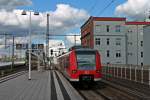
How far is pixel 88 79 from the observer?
24375 mm

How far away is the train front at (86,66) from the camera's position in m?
24.4

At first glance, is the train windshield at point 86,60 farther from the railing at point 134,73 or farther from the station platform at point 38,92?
the railing at point 134,73

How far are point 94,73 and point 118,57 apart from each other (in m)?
61.9

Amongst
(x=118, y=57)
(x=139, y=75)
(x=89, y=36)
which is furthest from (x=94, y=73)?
(x=89, y=36)

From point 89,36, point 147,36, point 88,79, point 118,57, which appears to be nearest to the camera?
point 88,79

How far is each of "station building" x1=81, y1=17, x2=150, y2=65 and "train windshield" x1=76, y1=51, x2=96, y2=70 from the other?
60802 mm

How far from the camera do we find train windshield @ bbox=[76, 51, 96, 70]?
24673 millimetres

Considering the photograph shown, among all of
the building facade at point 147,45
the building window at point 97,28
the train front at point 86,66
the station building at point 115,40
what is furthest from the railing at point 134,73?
the building window at point 97,28

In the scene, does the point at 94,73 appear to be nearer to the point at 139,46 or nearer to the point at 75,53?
the point at 75,53

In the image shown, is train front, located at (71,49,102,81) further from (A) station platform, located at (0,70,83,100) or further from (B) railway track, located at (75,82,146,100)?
(B) railway track, located at (75,82,146,100)

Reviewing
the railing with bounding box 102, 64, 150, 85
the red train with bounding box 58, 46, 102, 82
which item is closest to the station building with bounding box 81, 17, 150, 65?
the railing with bounding box 102, 64, 150, 85

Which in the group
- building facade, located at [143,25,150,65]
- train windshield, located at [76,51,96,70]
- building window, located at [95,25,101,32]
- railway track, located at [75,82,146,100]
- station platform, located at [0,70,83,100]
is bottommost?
railway track, located at [75,82,146,100]

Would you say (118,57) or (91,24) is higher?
(91,24)

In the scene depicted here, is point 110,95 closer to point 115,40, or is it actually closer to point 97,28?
point 115,40
